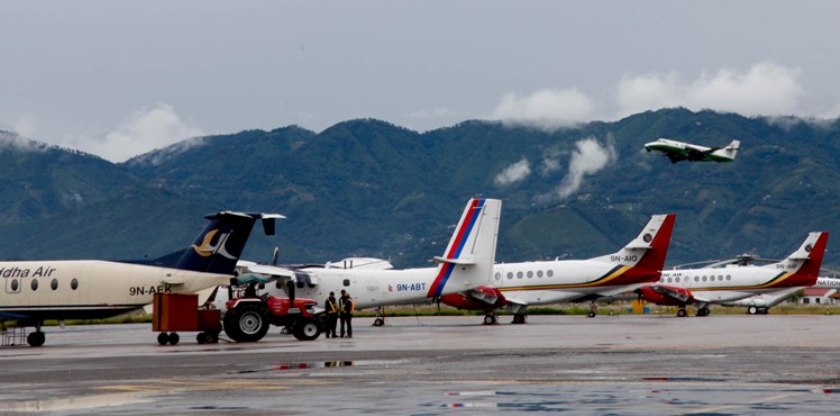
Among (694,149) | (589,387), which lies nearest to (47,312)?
(589,387)

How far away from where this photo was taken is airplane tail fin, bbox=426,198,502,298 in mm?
62344

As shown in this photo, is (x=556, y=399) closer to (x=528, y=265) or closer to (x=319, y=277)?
(x=319, y=277)

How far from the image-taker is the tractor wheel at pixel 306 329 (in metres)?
46.7

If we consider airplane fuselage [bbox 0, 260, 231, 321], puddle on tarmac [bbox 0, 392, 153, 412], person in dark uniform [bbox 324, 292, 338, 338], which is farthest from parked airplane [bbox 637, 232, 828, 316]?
puddle on tarmac [bbox 0, 392, 153, 412]

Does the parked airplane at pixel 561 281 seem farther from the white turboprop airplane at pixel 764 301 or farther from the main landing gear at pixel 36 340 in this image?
the main landing gear at pixel 36 340

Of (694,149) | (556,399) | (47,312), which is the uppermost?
(694,149)

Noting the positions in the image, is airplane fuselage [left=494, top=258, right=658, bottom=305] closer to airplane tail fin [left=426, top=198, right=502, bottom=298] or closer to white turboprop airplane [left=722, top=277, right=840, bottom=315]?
airplane tail fin [left=426, top=198, right=502, bottom=298]

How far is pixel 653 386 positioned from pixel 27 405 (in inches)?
369

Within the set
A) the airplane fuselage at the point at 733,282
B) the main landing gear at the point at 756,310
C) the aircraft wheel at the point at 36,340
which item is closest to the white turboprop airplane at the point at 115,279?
the aircraft wheel at the point at 36,340

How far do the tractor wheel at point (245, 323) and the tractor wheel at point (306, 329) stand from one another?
1280 mm

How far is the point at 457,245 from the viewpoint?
63562 millimetres

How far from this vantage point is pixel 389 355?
111ft

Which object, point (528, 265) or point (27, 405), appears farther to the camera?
point (528, 265)

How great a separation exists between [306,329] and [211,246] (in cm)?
411
